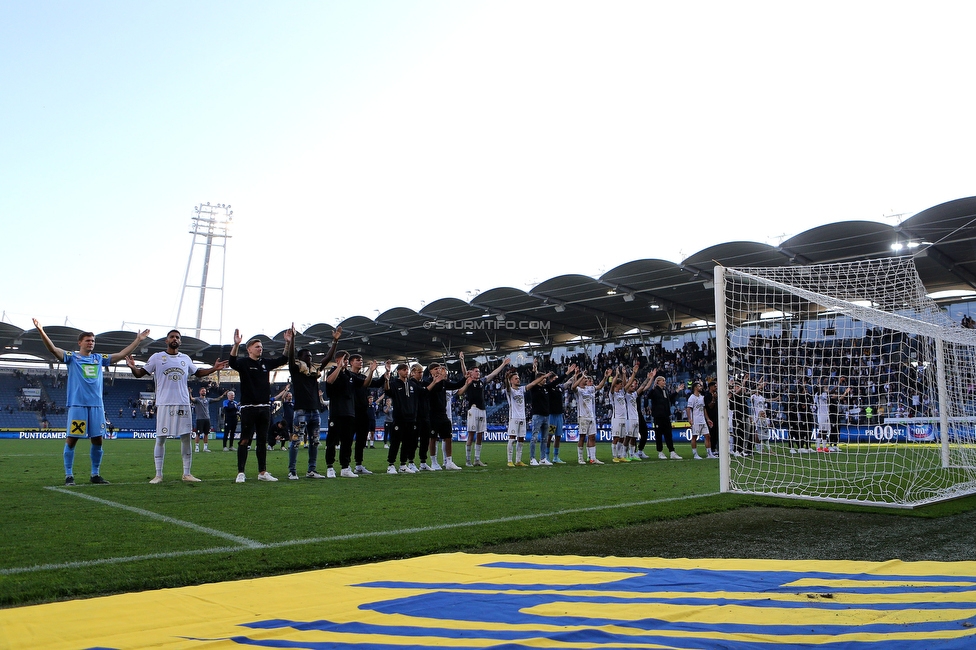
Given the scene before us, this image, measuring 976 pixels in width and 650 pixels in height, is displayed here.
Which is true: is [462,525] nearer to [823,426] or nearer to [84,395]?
[84,395]

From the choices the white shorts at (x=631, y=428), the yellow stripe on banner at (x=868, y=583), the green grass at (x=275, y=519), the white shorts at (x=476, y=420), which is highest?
the white shorts at (x=476, y=420)

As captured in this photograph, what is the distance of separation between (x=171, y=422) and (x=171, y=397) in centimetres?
33

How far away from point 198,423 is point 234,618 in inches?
721

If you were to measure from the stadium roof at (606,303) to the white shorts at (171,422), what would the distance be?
5.68 m

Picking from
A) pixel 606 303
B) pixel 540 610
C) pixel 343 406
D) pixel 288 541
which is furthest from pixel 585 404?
pixel 606 303

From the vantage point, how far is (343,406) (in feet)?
34.4

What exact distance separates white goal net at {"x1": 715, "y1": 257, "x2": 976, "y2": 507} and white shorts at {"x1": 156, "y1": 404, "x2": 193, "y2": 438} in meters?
6.75

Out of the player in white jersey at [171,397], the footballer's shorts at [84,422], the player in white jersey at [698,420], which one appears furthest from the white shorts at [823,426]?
the footballer's shorts at [84,422]

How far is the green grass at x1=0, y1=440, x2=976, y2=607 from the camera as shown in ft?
13.1

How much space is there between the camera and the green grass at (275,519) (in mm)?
4008

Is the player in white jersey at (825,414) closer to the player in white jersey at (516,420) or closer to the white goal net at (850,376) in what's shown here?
the white goal net at (850,376)

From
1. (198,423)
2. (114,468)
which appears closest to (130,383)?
(198,423)

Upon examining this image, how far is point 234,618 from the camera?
2.99 metres

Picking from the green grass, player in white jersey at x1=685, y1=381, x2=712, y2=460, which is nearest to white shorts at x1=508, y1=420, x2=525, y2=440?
the green grass
